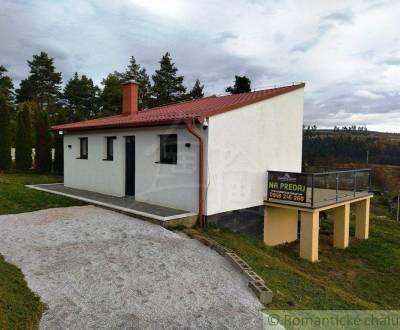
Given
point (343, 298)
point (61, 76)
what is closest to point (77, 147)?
point (343, 298)

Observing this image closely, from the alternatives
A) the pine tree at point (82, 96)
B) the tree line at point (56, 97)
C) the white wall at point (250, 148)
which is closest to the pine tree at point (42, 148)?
the tree line at point (56, 97)

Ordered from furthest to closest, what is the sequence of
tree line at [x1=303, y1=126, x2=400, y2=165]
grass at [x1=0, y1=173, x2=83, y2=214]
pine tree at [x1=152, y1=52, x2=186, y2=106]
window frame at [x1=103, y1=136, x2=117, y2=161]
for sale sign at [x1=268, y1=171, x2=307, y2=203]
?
tree line at [x1=303, y1=126, x2=400, y2=165] → pine tree at [x1=152, y1=52, x2=186, y2=106] → window frame at [x1=103, y1=136, x2=117, y2=161] → for sale sign at [x1=268, y1=171, x2=307, y2=203] → grass at [x1=0, y1=173, x2=83, y2=214]

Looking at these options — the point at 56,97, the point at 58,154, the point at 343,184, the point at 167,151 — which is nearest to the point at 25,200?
the point at 167,151

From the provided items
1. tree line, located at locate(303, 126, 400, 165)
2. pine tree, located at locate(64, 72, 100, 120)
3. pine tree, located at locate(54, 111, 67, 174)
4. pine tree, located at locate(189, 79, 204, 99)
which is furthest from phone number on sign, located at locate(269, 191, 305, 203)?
pine tree, located at locate(64, 72, 100, 120)

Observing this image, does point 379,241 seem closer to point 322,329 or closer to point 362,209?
point 362,209

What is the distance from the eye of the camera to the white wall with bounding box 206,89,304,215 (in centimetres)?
866

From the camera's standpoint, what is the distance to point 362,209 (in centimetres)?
1226

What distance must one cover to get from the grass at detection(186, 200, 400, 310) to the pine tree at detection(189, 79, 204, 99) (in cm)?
2603

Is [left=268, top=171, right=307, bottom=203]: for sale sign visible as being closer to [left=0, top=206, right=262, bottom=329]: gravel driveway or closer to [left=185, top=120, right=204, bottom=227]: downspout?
[left=185, top=120, right=204, bottom=227]: downspout

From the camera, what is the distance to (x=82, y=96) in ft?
148

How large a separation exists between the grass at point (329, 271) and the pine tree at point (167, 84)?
87.1 feet

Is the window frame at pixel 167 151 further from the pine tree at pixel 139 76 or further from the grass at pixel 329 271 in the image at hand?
the pine tree at pixel 139 76

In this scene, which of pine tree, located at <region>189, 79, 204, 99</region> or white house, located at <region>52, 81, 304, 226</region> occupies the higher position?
pine tree, located at <region>189, 79, 204, 99</region>

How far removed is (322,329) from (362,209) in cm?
941
